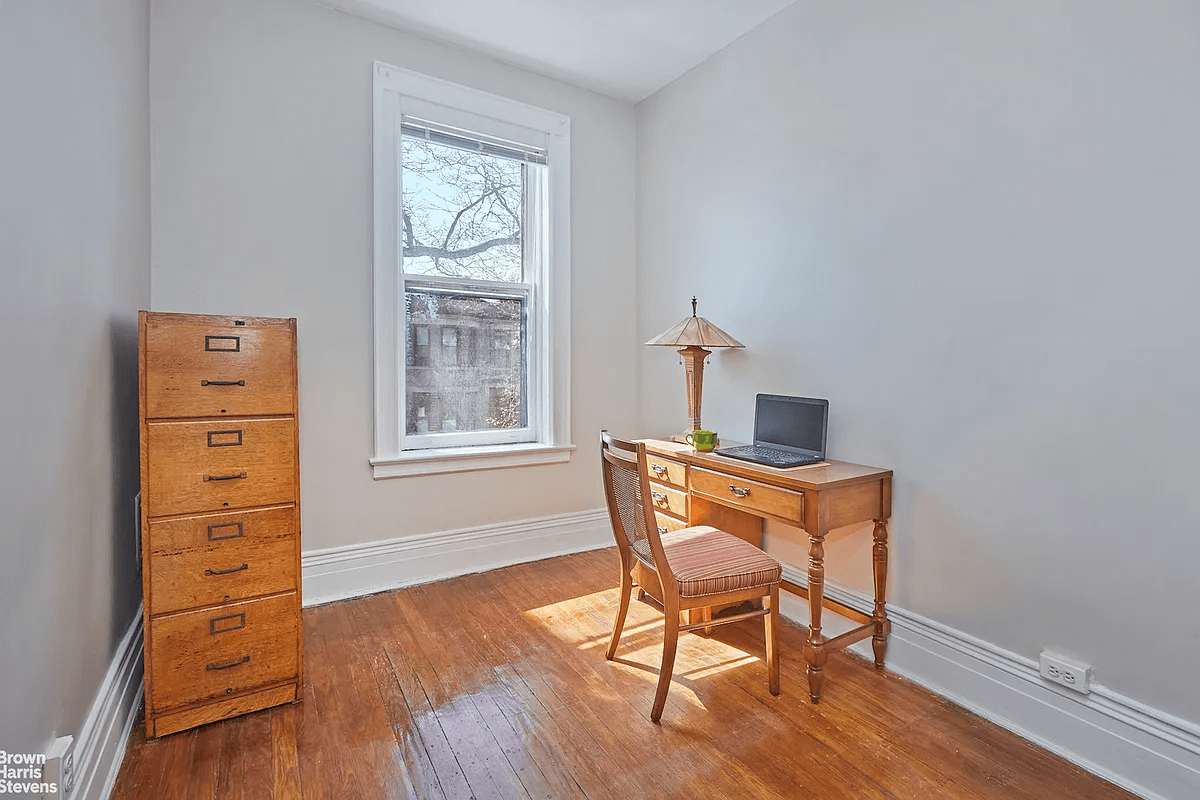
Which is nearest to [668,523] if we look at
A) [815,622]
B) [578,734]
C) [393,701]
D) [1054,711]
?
[815,622]

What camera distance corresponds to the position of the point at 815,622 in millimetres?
2016

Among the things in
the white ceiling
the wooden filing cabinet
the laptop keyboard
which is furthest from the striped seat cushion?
the white ceiling

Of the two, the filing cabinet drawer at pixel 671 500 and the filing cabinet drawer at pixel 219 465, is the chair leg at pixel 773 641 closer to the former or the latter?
the filing cabinet drawer at pixel 671 500

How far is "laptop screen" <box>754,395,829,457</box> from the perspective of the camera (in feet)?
7.88

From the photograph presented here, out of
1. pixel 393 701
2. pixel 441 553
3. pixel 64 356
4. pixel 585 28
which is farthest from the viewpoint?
pixel 441 553

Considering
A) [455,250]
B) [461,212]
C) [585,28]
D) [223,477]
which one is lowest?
[223,477]

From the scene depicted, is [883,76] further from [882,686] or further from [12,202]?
[12,202]

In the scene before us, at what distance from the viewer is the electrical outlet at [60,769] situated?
46.2 inches

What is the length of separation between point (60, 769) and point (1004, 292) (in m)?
2.82

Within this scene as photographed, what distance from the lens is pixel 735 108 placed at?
2.93 meters

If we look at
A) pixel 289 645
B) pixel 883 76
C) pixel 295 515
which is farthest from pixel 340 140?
pixel 883 76

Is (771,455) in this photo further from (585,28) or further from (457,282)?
(585,28)

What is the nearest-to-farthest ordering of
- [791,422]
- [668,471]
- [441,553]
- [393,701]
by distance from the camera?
[393,701], [791,422], [668,471], [441,553]

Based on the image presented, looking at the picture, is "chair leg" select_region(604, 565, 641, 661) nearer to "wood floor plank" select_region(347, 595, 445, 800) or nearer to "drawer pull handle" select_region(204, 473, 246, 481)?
"wood floor plank" select_region(347, 595, 445, 800)
